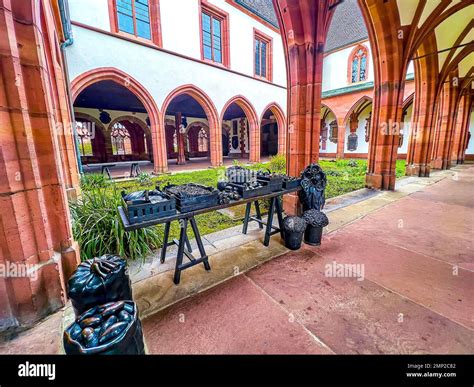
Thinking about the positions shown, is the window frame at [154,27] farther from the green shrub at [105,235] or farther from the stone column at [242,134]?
the stone column at [242,134]

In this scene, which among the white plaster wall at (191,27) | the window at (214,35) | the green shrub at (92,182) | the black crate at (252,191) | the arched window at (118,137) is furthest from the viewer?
the arched window at (118,137)

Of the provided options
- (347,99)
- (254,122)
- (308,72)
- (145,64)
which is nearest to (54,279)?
(308,72)

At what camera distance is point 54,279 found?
182 cm

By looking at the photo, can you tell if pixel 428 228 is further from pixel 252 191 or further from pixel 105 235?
pixel 105 235

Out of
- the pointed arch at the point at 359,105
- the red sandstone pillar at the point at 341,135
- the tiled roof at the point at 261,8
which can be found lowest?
the red sandstone pillar at the point at 341,135

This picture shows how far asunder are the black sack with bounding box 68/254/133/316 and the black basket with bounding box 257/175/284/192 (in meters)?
1.84

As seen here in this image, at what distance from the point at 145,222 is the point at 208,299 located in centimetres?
92

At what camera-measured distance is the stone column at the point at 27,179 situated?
5.03ft

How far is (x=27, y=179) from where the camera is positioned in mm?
1646

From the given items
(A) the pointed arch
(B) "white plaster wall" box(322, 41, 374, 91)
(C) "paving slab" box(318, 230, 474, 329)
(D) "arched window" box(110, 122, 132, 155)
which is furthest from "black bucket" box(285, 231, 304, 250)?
(B) "white plaster wall" box(322, 41, 374, 91)

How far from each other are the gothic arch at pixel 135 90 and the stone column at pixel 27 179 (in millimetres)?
7177

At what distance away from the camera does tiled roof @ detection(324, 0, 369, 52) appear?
17.0 metres

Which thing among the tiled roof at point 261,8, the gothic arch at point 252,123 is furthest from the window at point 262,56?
the gothic arch at point 252,123
